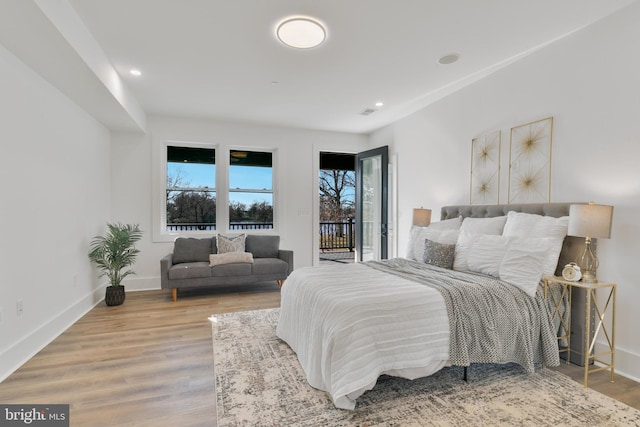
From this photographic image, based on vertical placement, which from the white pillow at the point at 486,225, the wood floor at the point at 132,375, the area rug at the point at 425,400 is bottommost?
the wood floor at the point at 132,375

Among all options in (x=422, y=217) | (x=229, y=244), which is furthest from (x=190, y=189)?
(x=422, y=217)

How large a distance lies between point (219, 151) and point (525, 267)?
4701mm

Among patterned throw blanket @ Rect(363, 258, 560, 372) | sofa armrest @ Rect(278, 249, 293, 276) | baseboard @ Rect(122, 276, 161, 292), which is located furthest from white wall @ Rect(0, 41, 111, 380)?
patterned throw blanket @ Rect(363, 258, 560, 372)

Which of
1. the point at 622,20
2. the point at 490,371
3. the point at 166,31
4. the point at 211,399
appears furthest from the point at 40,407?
the point at 622,20

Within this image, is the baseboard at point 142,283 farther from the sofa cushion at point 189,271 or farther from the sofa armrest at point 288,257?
the sofa armrest at point 288,257

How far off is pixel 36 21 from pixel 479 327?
3.52 metres

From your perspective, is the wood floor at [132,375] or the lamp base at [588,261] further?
the lamp base at [588,261]

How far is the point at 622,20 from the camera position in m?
2.36

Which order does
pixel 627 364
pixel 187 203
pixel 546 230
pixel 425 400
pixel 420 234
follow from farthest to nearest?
pixel 187 203 → pixel 420 234 → pixel 546 230 → pixel 627 364 → pixel 425 400

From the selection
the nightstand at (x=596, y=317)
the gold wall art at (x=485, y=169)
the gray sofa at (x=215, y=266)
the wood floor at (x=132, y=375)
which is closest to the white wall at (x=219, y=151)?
the gray sofa at (x=215, y=266)

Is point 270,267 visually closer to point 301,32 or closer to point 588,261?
point 301,32

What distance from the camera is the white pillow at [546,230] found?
2514mm

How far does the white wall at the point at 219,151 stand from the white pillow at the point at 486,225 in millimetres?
3106

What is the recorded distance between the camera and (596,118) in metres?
2.52
